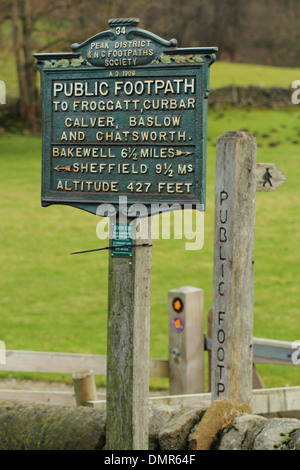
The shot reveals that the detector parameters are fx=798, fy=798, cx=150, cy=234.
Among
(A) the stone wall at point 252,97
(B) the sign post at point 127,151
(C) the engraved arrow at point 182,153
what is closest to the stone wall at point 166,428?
(B) the sign post at point 127,151

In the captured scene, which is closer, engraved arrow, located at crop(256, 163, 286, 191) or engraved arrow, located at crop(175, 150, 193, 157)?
engraved arrow, located at crop(175, 150, 193, 157)

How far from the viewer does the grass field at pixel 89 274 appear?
12.5 meters

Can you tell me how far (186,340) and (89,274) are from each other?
23.1 ft

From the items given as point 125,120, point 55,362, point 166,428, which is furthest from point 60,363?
point 125,120

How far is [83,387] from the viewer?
779cm

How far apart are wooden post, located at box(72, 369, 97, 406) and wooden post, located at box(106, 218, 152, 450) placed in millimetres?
1402

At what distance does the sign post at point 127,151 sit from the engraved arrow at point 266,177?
1.52 metres

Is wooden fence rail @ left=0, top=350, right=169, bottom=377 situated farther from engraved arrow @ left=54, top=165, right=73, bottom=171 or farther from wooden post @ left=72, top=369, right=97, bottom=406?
engraved arrow @ left=54, top=165, right=73, bottom=171

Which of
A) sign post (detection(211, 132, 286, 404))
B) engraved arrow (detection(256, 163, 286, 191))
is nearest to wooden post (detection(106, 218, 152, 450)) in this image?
sign post (detection(211, 132, 286, 404))

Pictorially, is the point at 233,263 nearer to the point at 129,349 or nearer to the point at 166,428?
the point at 129,349

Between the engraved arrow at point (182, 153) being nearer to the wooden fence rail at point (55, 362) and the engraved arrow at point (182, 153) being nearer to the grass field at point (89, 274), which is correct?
the wooden fence rail at point (55, 362)

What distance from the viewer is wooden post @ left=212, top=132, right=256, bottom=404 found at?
23.5 feet
